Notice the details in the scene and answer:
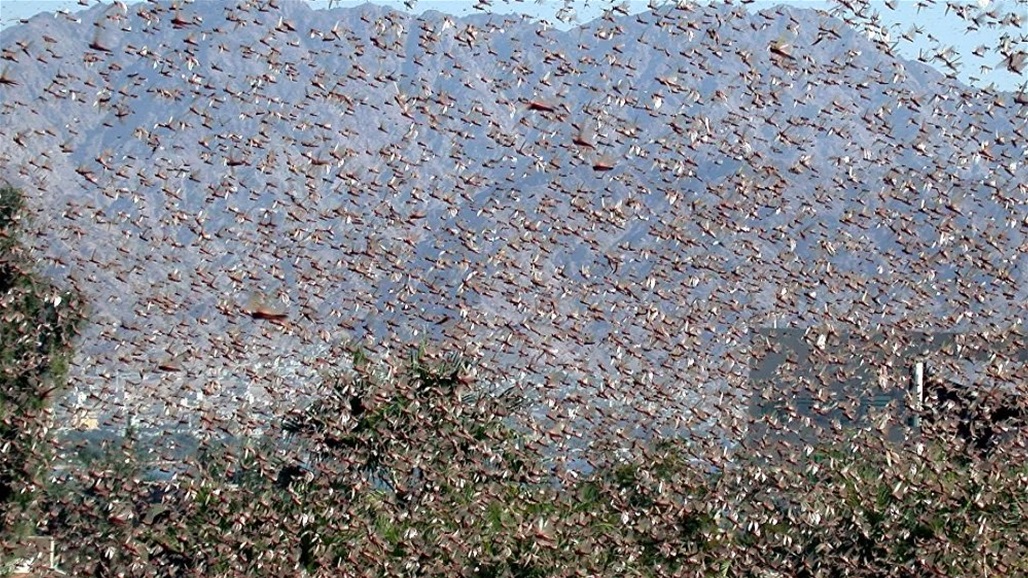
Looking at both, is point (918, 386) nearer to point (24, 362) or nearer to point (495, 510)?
point (495, 510)

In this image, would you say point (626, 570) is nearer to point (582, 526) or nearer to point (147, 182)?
point (582, 526)

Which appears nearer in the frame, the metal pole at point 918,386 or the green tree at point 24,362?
the green tree at point 24,362

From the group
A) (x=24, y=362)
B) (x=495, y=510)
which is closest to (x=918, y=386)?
(x=495, y=510)

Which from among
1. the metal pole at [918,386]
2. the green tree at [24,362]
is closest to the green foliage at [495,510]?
the green tree at [24,362]

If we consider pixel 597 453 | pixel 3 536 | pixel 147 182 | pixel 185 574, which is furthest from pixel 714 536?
pixel 3 536

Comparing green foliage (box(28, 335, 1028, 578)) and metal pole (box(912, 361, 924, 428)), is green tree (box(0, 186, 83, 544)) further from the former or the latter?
metal pole (box(912, 361, 924, 428))

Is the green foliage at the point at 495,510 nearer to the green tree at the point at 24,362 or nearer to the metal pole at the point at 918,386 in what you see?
the green tree at the point at 24,362

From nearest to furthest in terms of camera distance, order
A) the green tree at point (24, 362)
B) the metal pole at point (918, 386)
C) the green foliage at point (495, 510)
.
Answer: the green foliage at point (495, 510) → the green tree at point (24, 362) → the metal pole at point (918, 386)

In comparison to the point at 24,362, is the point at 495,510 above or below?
above
